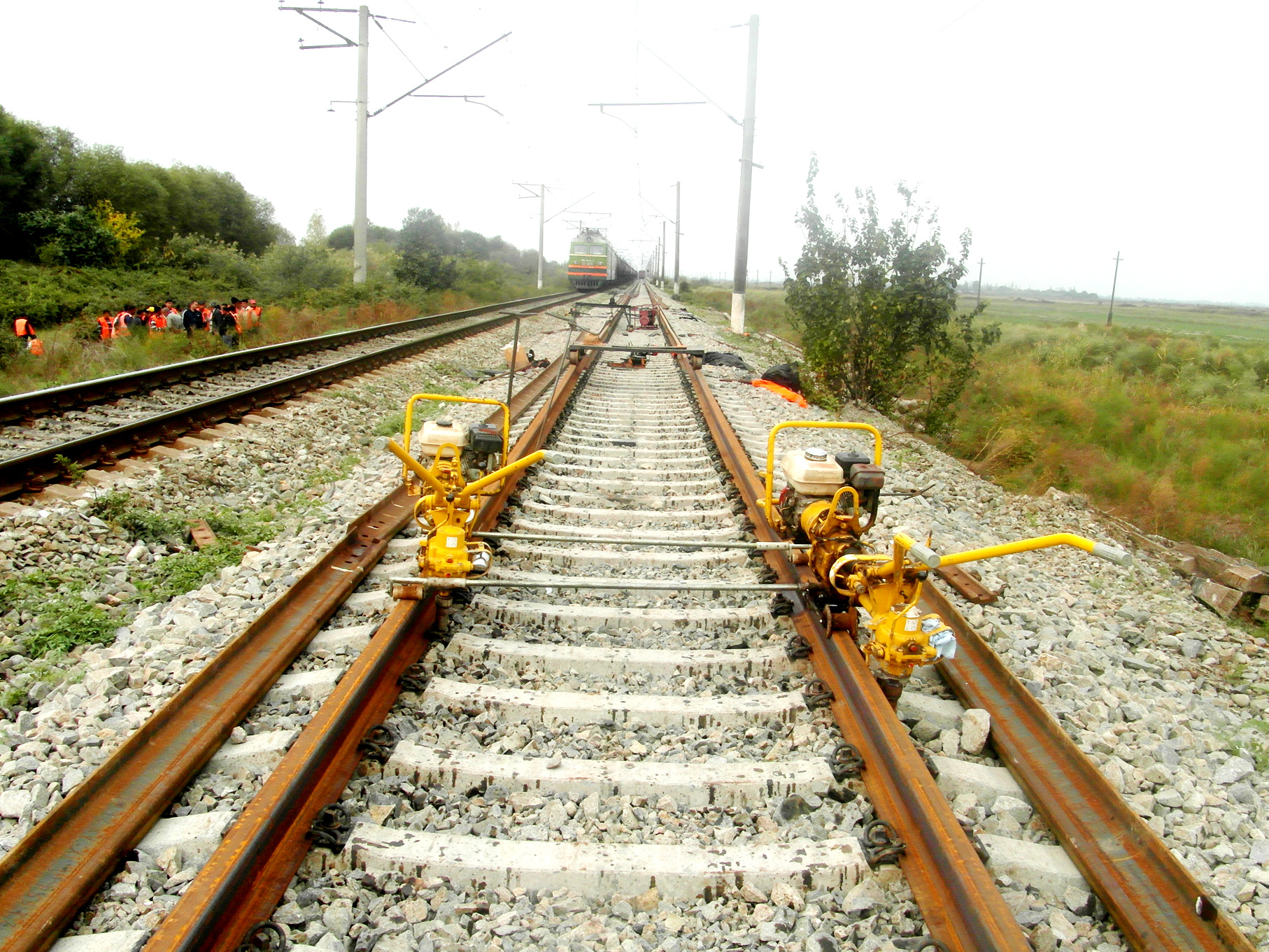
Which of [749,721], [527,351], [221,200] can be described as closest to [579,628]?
[749,721]

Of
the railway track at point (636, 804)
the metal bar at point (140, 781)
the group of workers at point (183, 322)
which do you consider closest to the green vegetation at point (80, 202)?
the group of workers at point (183, 322)

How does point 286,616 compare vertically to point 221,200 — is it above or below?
below

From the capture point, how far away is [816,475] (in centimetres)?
372

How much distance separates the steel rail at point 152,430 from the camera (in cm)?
523

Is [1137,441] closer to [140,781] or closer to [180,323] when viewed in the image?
[140,781]

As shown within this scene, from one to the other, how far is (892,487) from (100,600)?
17.5 ft

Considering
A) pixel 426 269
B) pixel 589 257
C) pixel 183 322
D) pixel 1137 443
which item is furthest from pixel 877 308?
pixel 589 257

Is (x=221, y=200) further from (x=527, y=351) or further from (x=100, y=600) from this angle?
(x=100, y=600)

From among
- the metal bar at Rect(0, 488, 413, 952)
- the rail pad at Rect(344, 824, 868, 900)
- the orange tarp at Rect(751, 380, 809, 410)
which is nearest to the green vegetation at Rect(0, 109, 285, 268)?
the orange tarp at Rect(751, 380, 809, 410)

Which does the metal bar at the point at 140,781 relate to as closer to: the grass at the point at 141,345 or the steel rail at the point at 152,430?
the steel rail at the point at 152,430

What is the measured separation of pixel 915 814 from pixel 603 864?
3.08 feet

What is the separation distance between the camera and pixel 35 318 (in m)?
19.9

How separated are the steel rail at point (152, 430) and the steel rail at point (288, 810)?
351 centimetres

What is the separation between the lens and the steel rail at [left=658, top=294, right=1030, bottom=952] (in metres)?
2.01
